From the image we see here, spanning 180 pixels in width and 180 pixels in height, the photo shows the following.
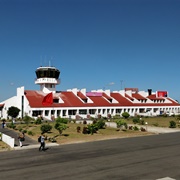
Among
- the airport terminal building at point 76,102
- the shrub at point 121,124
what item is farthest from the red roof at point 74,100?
the shrub at point 121,124

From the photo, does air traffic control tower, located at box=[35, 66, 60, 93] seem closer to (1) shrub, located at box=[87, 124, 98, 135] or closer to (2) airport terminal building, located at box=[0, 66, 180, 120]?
(2) airport terminal building, located at box=[0, 66, 180, 120]

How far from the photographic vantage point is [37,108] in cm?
5866

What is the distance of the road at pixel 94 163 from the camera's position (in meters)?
15.8

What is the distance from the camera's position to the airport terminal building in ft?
200

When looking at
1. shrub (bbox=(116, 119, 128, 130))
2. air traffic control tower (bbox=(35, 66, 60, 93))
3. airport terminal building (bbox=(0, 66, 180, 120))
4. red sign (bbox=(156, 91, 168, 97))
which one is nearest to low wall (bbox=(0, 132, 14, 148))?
shrub (bbox=(116, 119, 128, 130))

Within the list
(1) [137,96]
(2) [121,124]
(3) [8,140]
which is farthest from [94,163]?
(1) [137,96]

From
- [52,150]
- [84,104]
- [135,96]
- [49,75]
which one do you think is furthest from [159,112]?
[52,150]

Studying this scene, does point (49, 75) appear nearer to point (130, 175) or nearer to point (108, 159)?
point (108, 159)

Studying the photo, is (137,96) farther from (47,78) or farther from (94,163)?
(94,163)

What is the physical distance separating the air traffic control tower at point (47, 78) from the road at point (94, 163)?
157 feet

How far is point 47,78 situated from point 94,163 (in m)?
56.1

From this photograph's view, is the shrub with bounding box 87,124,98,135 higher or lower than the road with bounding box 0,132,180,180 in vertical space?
higher

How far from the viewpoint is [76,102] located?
66.2 m

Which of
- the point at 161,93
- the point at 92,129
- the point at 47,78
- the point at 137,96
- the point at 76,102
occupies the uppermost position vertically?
the point at 47,78
